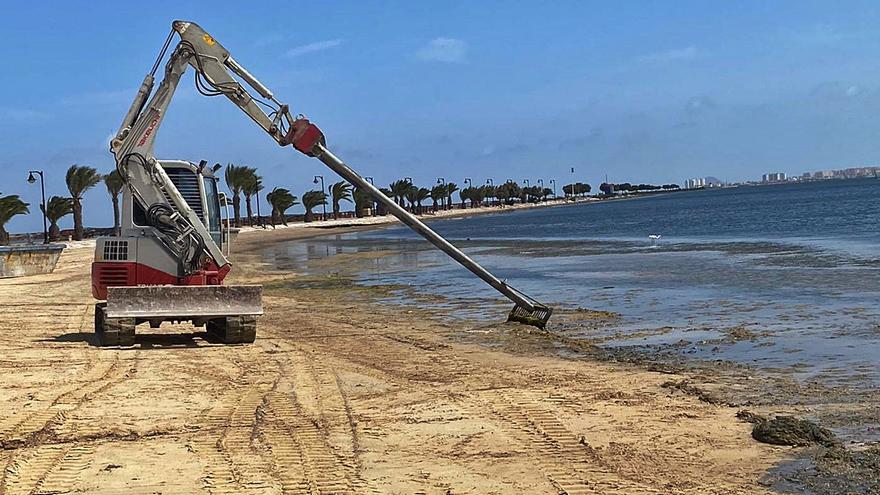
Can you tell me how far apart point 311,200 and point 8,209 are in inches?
2748

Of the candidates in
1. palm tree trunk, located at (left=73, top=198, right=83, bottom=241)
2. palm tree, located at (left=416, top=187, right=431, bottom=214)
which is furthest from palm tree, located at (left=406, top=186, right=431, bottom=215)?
palm tree trunk, located at (left=73, top=198, right=83, bottom=241)

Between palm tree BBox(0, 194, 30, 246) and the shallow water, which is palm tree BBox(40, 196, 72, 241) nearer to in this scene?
palm tree BBox(0, 194, 30, 246)

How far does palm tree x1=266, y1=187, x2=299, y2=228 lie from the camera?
11450cm

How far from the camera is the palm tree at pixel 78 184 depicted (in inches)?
2630

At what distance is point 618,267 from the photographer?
32.7 metres

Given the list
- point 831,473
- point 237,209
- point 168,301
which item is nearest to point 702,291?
point 168,301

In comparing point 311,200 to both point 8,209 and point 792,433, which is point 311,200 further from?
point 792,433

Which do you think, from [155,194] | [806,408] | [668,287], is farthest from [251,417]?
[668,287]

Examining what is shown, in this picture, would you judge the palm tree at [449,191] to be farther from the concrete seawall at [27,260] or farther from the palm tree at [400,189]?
the concrete seawall at [27,260]

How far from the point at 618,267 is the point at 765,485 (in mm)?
26334

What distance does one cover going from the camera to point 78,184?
220ft

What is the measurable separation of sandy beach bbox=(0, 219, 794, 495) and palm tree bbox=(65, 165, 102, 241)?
55.6 metres

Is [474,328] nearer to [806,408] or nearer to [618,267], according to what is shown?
[806,408]

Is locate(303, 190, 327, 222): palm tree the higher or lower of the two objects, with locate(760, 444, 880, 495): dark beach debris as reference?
higher
